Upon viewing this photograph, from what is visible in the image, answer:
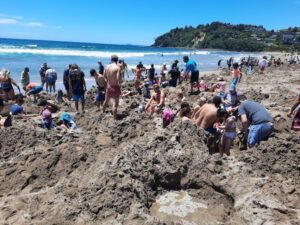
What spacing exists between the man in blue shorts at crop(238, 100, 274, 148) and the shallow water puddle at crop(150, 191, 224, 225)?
2.64m

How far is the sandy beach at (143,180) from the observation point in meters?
4.29

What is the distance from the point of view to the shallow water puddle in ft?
14.4

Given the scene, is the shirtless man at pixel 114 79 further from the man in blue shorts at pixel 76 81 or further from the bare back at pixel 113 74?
the man in blue shorts at pixel 76 81

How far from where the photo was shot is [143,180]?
4930 millimetres

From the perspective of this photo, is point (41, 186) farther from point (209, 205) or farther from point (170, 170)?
point (209, 205)

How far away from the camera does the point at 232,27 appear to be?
571 feet

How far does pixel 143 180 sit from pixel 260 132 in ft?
9.76

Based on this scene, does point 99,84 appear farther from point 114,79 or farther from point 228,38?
point 228,38

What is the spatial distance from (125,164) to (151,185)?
0.40 metres

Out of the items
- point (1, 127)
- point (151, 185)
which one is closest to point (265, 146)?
point (151, 185)

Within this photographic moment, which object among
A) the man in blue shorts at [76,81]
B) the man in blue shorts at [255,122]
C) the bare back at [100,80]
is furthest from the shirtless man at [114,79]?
the man in blue shorts at [255,122]

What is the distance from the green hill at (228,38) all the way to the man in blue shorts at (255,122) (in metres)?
117

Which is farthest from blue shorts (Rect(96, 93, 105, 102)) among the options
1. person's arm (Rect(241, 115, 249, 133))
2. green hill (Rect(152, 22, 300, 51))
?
green hill (Rect(152, 22, 300, 51))

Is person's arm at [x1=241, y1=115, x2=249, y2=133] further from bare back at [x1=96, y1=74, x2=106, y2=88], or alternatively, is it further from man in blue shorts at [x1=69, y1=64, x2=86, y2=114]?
bare back at [x1=96, y1=74, x2=106, y2=88]
